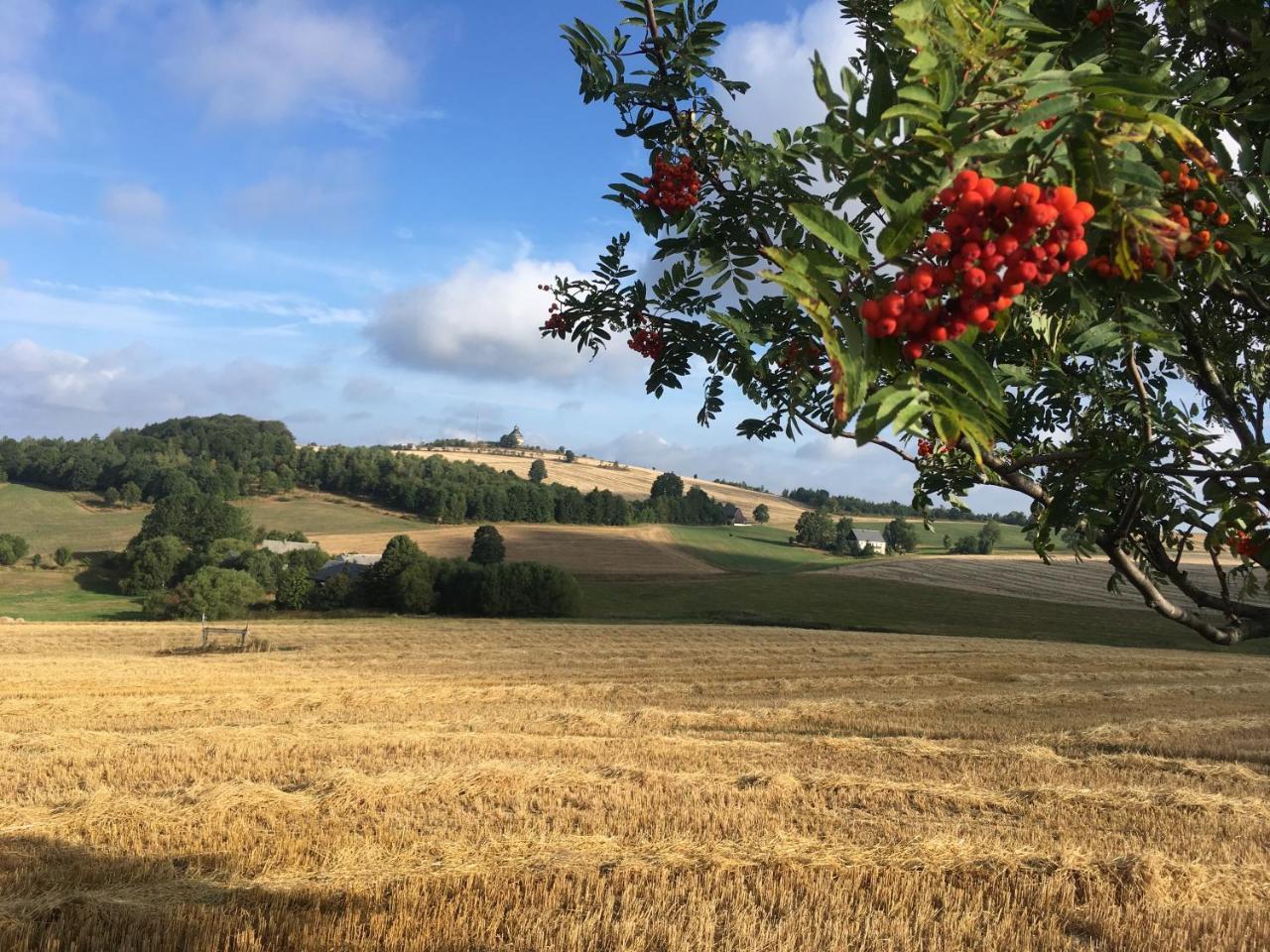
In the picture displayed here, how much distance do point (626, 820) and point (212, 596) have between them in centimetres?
4375

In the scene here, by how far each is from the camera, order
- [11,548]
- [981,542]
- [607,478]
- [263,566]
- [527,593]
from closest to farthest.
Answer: [527,593] → [263,566] → [11,548] → [981,542] → [607,478]

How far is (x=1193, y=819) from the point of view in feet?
→ 30.3

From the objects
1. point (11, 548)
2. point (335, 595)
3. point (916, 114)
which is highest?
point (916, 114)

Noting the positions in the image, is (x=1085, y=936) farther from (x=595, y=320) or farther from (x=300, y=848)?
(x=300, y=848)

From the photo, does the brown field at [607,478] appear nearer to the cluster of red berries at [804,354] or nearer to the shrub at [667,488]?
the shrub at [667,488]

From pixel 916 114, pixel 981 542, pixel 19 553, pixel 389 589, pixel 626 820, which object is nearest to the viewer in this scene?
pixel 916 114

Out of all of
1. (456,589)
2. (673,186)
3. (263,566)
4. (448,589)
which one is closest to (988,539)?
(456,589)

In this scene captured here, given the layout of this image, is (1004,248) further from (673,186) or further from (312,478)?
(312,478)

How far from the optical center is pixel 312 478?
3615 inches

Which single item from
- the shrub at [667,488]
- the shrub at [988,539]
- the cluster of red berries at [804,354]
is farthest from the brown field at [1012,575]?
the cluster of red berries at [804,354]

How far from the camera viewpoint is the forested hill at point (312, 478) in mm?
80250

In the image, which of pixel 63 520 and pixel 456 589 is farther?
pixel 63 520

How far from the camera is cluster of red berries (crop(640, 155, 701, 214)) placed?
3150mm

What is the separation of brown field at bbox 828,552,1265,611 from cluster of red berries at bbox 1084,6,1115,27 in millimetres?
52503
